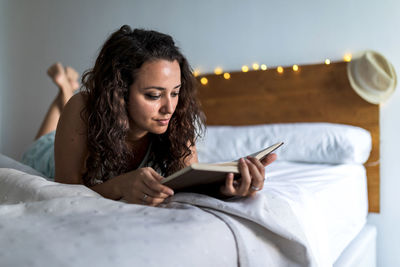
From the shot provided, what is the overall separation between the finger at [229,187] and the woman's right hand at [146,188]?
110 millimetres

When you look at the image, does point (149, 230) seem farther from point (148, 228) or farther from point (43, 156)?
point (43, 156)

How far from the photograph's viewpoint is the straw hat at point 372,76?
1.96 metres

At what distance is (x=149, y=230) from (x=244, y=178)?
0.26 metres

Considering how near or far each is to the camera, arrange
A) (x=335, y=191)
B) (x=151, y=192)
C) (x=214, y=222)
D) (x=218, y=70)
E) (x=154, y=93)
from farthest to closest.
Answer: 1. (x=218, y=70)
2. (x=335, y=191)
3. (x=154, y=93)
4. (x=151, y=192)
5. (x=214, y=222)

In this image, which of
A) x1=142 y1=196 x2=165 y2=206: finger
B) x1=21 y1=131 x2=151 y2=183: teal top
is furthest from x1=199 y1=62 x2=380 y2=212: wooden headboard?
x1=142 y1=196 x2=165 y2=206: finger

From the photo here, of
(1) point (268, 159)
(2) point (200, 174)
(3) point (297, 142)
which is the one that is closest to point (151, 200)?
(2) point (200, 174)

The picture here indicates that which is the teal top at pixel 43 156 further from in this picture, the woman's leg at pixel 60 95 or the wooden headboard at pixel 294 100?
the wooden headboard at pixel 294 100

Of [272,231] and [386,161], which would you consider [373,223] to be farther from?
[272,231]

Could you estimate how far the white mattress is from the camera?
1340 mm

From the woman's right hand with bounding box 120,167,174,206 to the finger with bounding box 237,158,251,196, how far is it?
14cm

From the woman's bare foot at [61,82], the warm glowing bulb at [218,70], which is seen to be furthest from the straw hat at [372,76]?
the woman's bare foot at [61,82]

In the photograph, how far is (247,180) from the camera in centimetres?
88

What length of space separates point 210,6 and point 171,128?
4.90ft

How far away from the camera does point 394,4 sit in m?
2.04
